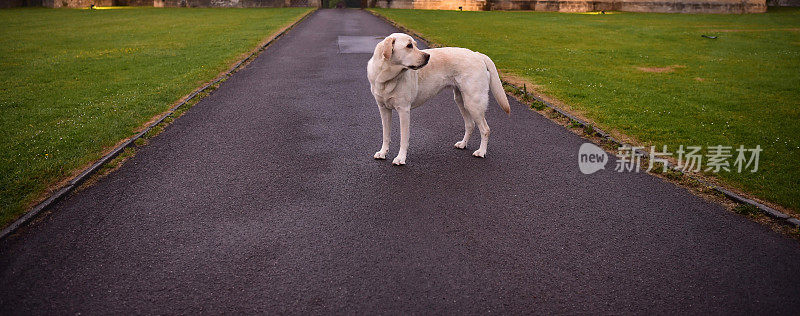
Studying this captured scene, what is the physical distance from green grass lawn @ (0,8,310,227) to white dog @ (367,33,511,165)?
4.13 metres

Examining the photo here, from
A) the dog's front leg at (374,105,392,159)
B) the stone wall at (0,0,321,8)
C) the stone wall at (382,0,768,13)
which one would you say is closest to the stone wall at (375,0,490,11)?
the stone wall at (382,0,768,13)

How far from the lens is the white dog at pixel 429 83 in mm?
5473

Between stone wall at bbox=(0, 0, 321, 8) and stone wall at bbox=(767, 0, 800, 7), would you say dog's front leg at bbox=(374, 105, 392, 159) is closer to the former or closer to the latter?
stone wall at bbox=(0, 0, 321, 8)

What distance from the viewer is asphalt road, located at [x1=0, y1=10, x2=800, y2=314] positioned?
11.1ft

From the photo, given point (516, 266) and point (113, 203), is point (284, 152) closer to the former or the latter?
point (113, 203)

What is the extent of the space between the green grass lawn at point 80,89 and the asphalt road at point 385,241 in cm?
83

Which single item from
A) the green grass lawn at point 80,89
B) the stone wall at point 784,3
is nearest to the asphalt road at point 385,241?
the green grass lawn at point 80,89

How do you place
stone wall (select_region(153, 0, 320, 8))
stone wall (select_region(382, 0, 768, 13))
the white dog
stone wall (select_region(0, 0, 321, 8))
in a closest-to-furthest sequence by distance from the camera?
the white dog, stone wall (select_region(382, 0, 768, 13)), stone wall (select_region(0, 0, 321, 8)), stone wall (select_region(153, 0, 320, 8))

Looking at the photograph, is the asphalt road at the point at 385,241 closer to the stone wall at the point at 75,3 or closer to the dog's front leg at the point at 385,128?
the dog's front leg at the point at 385,128

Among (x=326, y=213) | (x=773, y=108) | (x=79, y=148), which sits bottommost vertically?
(x=326, y=213)

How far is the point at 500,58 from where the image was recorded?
15289 millimetres

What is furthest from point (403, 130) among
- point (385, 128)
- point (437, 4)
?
point (437, 4)

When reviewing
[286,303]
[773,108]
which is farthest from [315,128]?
[773,108]

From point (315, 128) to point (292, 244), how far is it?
13.2 feet
